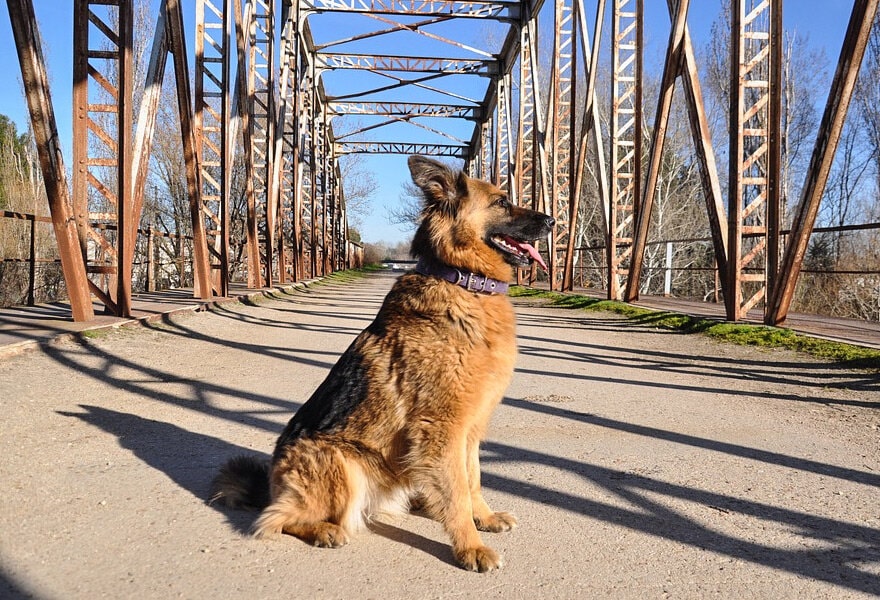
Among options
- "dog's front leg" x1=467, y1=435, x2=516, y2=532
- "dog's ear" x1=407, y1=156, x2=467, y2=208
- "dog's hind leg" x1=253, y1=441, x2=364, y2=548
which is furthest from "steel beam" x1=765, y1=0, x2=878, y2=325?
"dog's hind leg" x1=253, y1=441, x2=364, y2=548

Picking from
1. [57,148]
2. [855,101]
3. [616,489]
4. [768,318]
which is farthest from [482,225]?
[855,101]

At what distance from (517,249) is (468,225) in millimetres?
316

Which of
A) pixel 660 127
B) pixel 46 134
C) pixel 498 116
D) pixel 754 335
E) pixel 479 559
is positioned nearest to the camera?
pixel 479 559

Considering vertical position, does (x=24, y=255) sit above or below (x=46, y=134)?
below

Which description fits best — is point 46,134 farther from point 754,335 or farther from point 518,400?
point 754,335

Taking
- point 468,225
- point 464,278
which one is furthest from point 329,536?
point 468,225

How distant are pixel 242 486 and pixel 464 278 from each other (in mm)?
1469

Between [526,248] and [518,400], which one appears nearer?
[526,248]

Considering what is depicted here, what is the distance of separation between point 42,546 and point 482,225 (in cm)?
243

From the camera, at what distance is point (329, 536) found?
264cm

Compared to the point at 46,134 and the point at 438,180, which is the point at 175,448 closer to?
the point at 438,180

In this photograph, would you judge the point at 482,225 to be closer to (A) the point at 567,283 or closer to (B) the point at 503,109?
(A) the point at 567,283

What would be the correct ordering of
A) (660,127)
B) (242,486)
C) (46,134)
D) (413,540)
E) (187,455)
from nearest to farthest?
1. (413,540)
2. (242,486)
3. (187,455)
4. (46,134)
5. (660,127)

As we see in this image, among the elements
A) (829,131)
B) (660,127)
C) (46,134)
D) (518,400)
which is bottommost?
(518,400)
